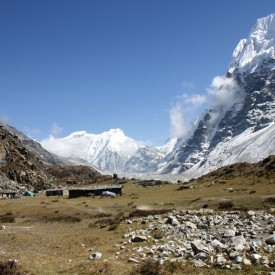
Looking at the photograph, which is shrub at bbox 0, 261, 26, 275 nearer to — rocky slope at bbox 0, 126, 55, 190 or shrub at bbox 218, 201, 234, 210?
shrub at bbox 218, 201, 234, 210

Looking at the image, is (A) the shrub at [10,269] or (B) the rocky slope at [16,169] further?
(B) the rocky slope at [16,169]

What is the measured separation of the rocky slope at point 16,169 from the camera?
521 feet

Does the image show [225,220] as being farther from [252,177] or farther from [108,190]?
[108,190]

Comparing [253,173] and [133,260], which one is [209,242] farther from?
[253,173]

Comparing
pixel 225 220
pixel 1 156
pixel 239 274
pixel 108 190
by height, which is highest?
pixel 1 156

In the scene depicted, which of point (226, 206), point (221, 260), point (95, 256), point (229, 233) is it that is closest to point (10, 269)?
point (95, 256)

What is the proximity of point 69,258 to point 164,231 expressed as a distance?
801 centimetres

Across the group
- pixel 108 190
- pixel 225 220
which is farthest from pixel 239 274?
pixel 108 190

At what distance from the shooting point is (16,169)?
168000mm

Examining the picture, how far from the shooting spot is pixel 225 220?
33969 mm

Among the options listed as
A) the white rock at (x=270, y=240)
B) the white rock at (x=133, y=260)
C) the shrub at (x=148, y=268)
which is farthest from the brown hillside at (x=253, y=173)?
the shrub at (x=148, y=268)

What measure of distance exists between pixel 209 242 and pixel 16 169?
15175cm

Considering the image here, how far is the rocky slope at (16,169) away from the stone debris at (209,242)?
12255 cm

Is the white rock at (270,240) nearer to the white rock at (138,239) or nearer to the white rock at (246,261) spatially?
the white rock at (246,261)
